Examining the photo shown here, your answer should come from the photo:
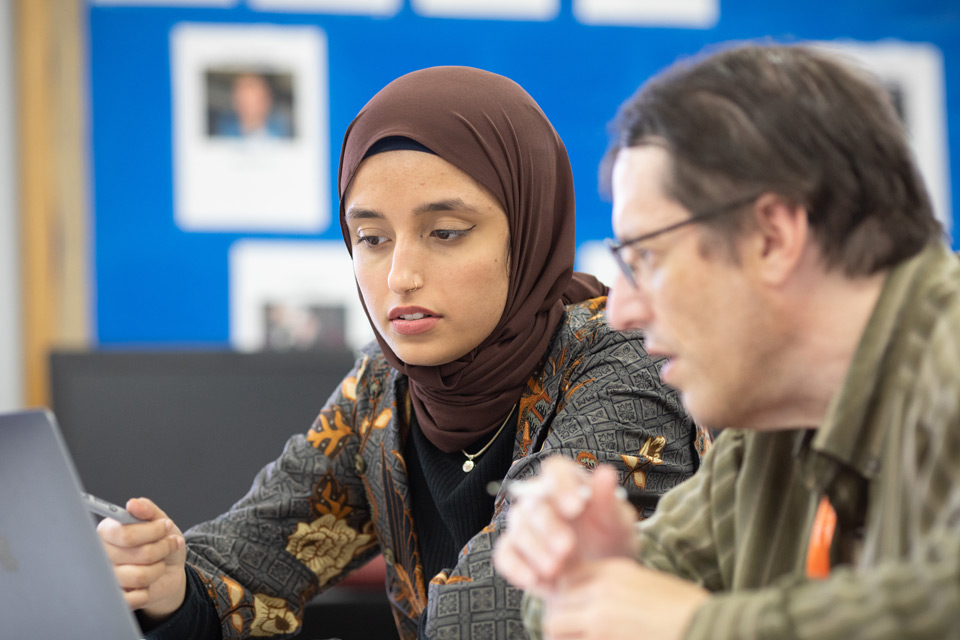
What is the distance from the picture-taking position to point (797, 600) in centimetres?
63

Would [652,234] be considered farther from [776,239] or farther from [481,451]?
[481,451]

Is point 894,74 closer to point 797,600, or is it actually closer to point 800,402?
point 800,402

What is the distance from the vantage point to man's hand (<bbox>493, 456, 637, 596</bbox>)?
698 millimetres

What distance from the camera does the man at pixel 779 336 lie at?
0.67 meters

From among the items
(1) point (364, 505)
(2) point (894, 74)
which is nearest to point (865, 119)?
(1) point (364, 505)

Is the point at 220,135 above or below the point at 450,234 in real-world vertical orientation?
above

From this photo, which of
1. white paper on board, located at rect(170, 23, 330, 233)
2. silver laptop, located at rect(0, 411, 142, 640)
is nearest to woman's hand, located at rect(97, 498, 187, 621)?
silver laptop, located at rect(0, 411, 142, 640)

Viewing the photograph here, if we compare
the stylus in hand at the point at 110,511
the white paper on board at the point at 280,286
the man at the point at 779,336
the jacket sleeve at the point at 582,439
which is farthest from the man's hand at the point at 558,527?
the white paper on board at the point at 280,286

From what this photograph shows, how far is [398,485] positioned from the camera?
54.6 inches

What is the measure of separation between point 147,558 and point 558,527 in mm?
692

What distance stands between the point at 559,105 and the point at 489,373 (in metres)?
1.78

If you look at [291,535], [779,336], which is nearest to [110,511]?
[291,535]

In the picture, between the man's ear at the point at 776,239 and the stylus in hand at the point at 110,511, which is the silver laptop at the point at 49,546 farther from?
the man's ear at the point at 776,239

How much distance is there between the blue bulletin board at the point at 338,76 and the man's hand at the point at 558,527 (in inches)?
80.9
